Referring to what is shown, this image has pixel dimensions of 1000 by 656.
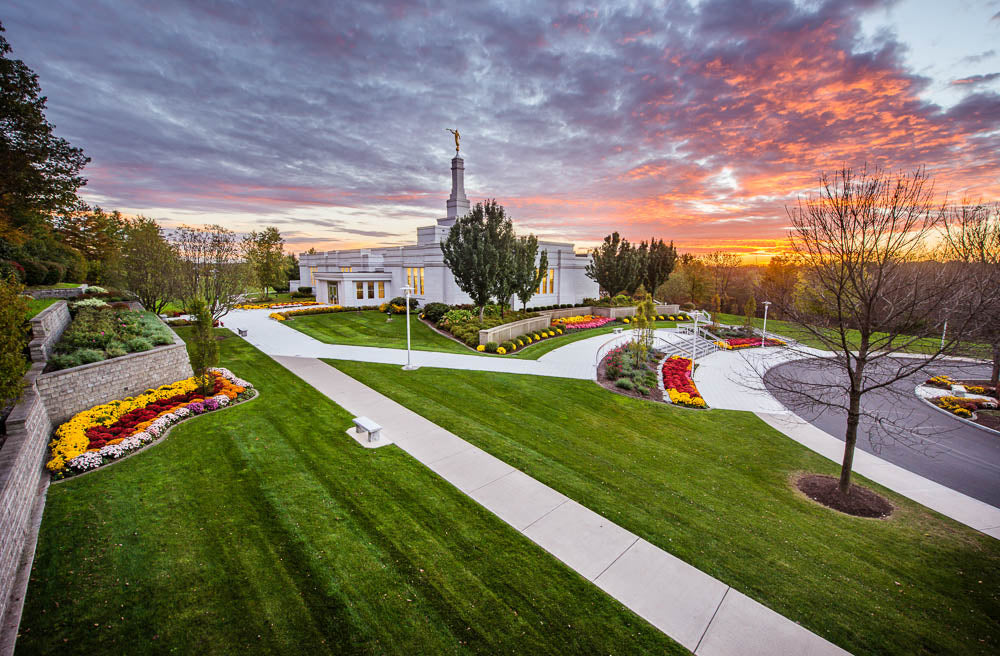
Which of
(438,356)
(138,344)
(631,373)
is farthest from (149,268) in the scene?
(631,373)

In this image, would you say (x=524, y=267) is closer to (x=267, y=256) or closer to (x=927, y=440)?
(x=927, y=440)

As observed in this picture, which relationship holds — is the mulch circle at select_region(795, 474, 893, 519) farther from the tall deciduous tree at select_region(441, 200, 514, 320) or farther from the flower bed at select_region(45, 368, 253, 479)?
the tall deciduous tree at select_region(441, 200, 514, 320)

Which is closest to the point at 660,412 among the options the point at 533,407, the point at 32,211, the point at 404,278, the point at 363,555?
the point at 533,407

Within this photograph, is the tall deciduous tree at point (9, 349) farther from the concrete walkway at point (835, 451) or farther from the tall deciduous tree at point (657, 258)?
the tall deciduous tree at point (657, 258)

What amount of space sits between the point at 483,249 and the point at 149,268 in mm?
17126

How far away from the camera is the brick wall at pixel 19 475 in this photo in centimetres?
483

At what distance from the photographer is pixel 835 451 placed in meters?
10.4

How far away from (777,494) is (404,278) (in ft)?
97.2

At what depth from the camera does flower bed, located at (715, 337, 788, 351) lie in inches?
981

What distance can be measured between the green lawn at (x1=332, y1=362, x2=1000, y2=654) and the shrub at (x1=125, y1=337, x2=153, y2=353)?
741 centimetres

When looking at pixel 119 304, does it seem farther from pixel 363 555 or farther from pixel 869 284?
pixel 869 284

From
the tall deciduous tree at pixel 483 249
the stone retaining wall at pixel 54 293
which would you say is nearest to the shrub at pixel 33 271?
the stone retaining wall at pixel 54 293

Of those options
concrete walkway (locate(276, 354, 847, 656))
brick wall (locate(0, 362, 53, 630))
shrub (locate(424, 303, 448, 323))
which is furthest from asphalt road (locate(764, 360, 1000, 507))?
shrub (locate(424, 303, 448, 323))

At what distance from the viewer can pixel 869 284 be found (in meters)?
6.86
